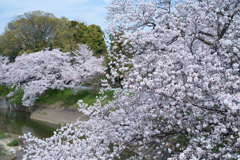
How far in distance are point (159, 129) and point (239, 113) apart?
211 cm

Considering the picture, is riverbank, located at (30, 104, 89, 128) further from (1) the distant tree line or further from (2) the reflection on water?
(1) the distant tree line

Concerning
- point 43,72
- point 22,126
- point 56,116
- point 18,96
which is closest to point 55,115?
point 56,116

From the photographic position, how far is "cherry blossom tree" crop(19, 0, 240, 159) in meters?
4.14

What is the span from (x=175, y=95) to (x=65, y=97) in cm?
1977

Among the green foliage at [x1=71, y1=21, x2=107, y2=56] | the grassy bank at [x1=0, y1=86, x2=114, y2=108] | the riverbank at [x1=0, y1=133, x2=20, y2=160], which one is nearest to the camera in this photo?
the riverbank at [x1=0, y1=133, x2=20, y2=160]

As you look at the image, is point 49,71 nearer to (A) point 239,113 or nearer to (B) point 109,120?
(B) point 109,120

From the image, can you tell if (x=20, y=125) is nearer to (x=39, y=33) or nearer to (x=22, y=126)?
(x=22, y=126)

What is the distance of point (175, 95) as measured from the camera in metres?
4.27

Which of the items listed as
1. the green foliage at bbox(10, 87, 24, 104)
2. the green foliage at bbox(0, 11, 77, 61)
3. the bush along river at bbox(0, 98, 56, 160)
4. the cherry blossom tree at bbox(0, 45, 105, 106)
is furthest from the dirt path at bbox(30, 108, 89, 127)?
the green foliage at bbox(0, 11, 77, 61)

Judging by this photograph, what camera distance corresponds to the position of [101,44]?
36.7m

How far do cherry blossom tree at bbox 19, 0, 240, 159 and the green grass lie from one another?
1283 centimetres

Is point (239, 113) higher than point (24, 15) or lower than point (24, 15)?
lower

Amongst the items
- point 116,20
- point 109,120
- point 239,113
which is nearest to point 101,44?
point 116,20

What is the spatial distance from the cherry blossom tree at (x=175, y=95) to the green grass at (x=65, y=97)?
12.8 meters
